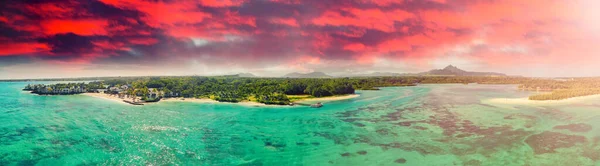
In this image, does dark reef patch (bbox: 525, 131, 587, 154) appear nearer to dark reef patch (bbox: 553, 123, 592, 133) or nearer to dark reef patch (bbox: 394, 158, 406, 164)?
dark reef patch (bbox: 553, 123, 592, 133)

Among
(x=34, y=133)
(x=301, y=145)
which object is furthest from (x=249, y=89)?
(x=301, y=145)

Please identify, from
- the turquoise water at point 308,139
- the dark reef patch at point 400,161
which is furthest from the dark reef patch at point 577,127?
the dark reef patch at point 400,161

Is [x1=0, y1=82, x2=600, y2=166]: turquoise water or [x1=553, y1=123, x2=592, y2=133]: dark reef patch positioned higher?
[x1=553, y1=123, x2=592, y2=133]: dark reef patch

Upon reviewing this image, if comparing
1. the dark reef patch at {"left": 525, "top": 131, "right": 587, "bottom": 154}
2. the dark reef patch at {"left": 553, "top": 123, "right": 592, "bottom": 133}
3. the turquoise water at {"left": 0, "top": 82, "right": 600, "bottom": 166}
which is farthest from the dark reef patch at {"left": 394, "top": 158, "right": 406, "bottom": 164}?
the dark reef patch at {"left": 553, "top": 123, "right": 592, "bottom": 133}

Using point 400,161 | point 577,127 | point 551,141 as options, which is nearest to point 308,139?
point 400,161

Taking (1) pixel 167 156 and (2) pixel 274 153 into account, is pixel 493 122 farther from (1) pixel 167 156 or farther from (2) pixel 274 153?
(1) pixel 167 156

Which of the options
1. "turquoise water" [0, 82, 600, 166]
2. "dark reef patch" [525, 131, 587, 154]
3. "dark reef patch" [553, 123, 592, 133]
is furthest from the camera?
"dark reef patch" [553, 123, 592, 133]
